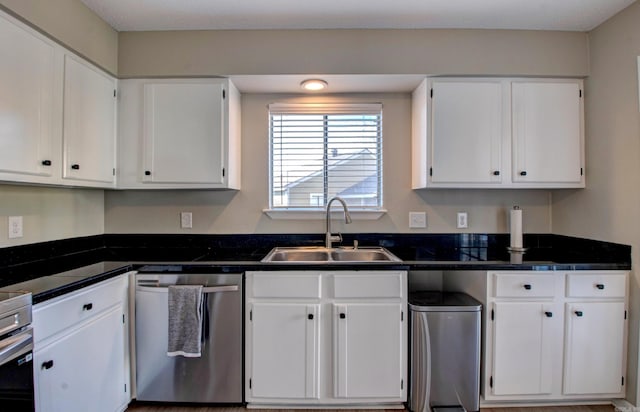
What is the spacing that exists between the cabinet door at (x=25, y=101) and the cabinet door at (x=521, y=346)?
8.70ft

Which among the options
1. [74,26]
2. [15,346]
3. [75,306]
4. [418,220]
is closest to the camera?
[15,346]

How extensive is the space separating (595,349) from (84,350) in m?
2.86

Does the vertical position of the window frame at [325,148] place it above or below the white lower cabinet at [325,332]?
above

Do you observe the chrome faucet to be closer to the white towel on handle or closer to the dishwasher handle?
the dishwasher handle

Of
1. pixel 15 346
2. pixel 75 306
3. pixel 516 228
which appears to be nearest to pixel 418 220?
pixel 516 228

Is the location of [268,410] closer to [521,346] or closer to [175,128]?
[521,346]

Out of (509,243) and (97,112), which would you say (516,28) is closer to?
(509,243)

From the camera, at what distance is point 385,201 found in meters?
2.41

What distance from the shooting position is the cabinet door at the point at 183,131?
2.07m

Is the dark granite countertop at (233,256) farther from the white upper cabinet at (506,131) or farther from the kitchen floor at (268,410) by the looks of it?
the kitchen floor at (268,410)

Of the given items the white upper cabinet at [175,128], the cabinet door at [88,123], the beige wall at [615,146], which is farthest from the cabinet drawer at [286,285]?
the beige wall at [615,146]

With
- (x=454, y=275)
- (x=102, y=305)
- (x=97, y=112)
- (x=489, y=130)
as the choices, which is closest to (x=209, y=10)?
(x=97, y=112)

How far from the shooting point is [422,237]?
239 cm

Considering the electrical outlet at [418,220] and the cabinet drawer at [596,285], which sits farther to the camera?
the electrical outlet at [418,220]
